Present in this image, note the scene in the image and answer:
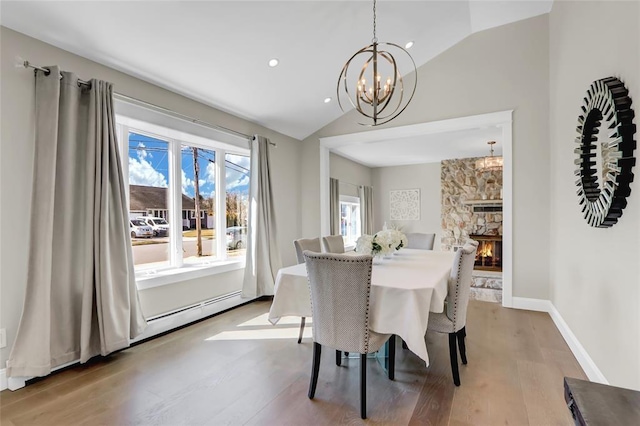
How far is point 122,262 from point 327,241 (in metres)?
1.87

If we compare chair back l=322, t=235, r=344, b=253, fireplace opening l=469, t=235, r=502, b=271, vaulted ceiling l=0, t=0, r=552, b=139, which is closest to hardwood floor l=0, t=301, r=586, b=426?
chair back l=322, t=235, r=344, b=253

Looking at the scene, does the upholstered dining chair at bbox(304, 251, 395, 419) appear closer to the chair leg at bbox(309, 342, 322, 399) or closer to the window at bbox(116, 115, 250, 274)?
the chair leg at bbox(309, 342, 322, 399)

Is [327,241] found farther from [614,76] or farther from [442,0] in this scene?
[442,0]

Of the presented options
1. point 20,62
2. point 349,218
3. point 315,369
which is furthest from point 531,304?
point 20,62

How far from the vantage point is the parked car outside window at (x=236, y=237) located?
428cm

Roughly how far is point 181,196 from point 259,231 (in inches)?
42.4

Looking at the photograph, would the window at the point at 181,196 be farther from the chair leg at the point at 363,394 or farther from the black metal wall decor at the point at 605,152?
the black metal wall decor at the point at 605,152

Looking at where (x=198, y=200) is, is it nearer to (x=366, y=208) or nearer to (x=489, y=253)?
(x=366, y=208)

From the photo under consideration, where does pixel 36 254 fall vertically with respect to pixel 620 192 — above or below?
below

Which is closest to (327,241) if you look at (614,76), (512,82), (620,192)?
(620,192)

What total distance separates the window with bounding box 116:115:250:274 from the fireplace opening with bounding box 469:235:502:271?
559cm

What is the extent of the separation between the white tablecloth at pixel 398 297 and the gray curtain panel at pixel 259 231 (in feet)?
5.53

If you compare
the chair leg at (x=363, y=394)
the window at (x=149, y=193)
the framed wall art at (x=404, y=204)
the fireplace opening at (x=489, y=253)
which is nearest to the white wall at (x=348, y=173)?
A: the framed wall art at (x=404, y=204)

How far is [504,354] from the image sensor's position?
8.79ft
